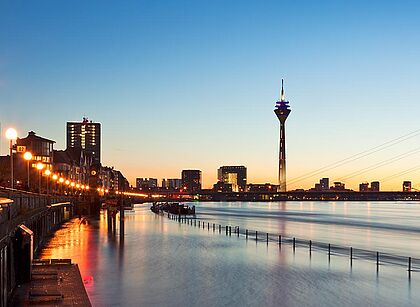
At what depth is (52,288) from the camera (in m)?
28.4

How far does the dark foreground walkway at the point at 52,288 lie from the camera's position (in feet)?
82.7

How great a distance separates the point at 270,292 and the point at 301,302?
325 cm

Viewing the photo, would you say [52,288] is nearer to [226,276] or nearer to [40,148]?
[226,276]

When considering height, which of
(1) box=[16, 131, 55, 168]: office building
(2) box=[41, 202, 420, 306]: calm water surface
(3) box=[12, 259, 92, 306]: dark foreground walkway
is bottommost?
(2) box=[41, 202, 420, 306]: calm water surface

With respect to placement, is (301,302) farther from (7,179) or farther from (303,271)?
(7,179)

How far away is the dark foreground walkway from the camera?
2522 centimetres

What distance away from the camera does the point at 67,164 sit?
6639 inches

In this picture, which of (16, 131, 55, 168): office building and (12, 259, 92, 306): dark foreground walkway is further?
(16, 131, 55, 168): office building

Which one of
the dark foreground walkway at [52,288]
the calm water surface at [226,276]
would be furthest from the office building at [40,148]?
the dark foreground walkway at [52,288]

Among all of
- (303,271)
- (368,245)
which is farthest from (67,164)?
(303,271)

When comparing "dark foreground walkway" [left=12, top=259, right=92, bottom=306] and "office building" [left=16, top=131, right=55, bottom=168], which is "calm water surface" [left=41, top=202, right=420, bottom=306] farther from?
"office building" [left=16, top=131, right=55, bottom=168]

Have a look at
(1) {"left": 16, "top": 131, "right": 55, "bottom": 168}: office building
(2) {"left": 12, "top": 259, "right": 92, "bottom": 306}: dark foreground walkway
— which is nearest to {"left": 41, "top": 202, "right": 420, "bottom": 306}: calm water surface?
(2) {"left": 12, "top": 259, "right": 92, "bottom": 306}: dark foreground walkway

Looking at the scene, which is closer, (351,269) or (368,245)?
(351,269)

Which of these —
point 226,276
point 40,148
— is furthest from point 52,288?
point 40,148
